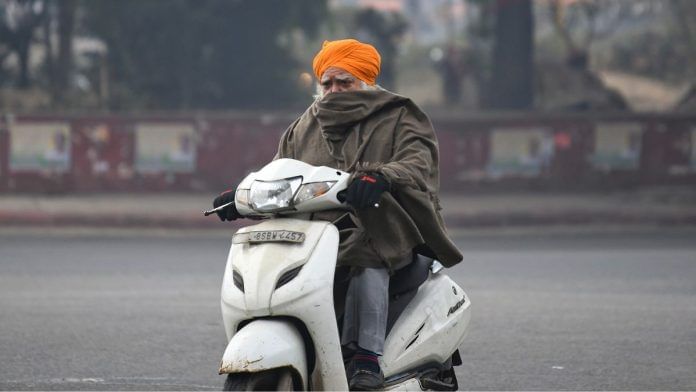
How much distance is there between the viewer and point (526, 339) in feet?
26.6

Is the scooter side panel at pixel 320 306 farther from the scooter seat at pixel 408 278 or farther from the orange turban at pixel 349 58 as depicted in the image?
the orange turban at pixel 349 58

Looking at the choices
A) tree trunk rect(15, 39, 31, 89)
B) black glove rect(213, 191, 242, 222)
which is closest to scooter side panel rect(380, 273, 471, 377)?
black glove rect(213, 191, 242, 222)

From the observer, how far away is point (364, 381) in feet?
16.4

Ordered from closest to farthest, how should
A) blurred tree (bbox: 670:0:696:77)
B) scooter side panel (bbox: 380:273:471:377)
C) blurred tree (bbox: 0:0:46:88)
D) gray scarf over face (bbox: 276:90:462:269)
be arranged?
gray scarf over face (bbox: 276:90:462:269) < scooter side panel (bbox: 380:273:471:377) < blurred tree (bbox: 0:0:46:88) < blurred tree (bbox: 670:0:696:77)

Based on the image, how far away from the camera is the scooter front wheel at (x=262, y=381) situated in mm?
4590

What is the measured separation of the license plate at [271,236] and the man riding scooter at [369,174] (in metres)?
0.33

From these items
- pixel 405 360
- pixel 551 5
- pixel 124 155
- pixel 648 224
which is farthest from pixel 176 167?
pixel 551 5

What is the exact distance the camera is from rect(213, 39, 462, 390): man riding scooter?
5.06 m

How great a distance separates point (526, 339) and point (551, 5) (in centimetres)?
3166

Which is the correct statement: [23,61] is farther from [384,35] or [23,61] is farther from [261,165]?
[261,165]

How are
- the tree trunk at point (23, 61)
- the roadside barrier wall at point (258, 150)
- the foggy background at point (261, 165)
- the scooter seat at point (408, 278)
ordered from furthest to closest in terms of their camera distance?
the tree trunk at point (23, 61) < the roadside barrier wall at point (258, 150) < the foggy background at point (261, 165) < the scooter seat at point (408, 278)

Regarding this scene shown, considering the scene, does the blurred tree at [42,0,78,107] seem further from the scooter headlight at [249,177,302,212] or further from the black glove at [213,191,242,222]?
the scooter headlight at [249,177,302,212]

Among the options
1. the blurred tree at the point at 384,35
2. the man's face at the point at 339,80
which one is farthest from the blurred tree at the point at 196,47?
the man's face at the point at 339,80

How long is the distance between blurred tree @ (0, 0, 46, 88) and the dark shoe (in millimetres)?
27107
